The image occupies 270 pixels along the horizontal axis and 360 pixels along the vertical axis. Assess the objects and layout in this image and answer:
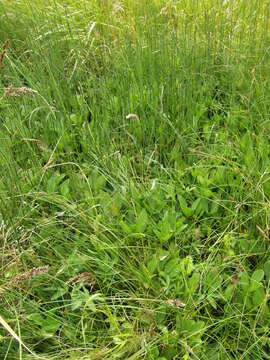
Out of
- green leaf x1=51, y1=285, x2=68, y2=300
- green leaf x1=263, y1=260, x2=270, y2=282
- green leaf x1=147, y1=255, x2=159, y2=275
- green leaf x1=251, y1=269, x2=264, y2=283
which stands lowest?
green leaf x1=263, y1=260, x2=270, y2=282

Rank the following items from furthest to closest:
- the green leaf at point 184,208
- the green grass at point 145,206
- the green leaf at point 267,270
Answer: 1. the green leaf at point 184,208
2. the green leaf at point 267,270
3. the green grass at point 145,206

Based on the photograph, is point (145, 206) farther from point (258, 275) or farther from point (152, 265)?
point (258, 275)

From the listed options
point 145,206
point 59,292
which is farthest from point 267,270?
point 59,292

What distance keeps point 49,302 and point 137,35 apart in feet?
4.14

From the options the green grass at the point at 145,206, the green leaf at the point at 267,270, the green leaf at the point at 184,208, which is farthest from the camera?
the green leaf at the point at 184,208

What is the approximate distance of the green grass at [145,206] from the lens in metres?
1.17

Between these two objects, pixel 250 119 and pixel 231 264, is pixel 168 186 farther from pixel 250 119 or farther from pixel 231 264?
pixel 250 119

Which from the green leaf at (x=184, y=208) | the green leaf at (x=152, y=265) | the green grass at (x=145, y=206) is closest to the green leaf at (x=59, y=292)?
the green grass at (x=145, y=206)

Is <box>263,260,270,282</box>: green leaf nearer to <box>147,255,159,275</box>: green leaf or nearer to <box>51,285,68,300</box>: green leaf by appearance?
<box>147,255,159,275</box>: green leaf

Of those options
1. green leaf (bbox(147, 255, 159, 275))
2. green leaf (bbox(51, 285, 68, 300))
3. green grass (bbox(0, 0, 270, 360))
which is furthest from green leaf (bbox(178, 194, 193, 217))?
green leaf (bbox(51, 285, 68, 300))

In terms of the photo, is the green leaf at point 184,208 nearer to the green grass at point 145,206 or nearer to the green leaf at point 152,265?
the green grass at point 145,206

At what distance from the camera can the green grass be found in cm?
117

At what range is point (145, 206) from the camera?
4.75 feet

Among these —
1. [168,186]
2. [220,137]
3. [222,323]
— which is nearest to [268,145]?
[220,137]
